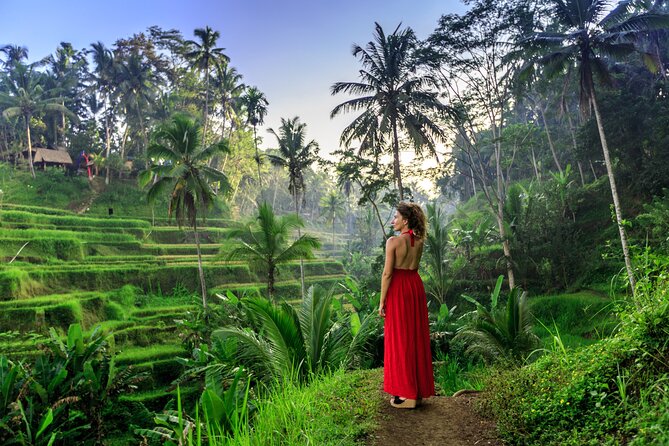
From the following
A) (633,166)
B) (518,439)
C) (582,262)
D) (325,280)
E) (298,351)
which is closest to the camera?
(518,439)

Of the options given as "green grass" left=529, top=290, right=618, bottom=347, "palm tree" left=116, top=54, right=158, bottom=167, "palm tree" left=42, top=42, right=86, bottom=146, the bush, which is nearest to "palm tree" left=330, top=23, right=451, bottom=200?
"green grass" left=529, top=290, right=618, bottom=347

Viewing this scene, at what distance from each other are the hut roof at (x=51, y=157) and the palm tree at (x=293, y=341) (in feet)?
103

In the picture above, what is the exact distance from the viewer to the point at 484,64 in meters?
16.4

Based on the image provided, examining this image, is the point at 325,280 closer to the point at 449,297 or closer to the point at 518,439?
the point at 449,297

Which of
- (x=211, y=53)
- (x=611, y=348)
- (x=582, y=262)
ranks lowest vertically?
(x=582, y=262)

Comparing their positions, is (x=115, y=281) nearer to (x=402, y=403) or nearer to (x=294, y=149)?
(x=294, y=149)

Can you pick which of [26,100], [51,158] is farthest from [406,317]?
[26,100]

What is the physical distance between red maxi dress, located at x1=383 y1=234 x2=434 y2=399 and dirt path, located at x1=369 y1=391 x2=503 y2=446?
6.2 inches

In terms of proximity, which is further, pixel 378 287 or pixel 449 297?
pixel 378 287

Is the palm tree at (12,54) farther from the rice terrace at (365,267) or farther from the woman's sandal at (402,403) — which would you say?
the woman's sandal at (402,403)

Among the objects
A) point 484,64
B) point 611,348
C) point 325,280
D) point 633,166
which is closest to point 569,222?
point 633,166

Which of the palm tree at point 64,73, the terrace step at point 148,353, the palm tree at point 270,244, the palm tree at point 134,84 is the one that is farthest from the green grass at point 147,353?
the palm tree at point 64,73

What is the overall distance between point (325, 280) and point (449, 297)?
33.2ft

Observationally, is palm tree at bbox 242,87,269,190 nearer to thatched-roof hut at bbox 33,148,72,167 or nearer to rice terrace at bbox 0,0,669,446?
rice terrace at bbox 0,0,669,446
